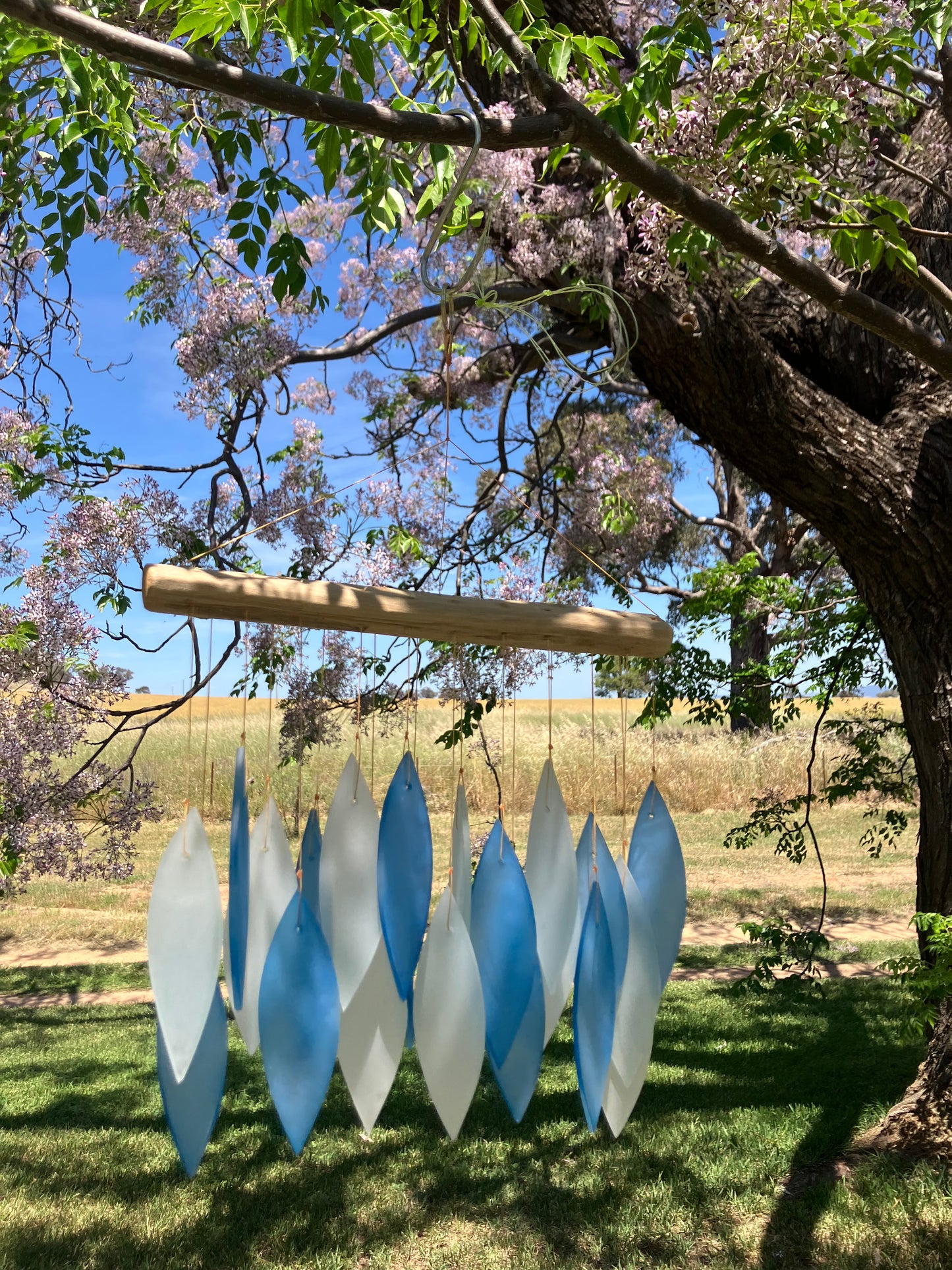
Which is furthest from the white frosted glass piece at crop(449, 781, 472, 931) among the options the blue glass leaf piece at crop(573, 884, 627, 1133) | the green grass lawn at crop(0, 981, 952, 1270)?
the green grass lawn at crop(0, 981, 952, 1270)

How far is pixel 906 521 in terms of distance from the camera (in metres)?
3.48

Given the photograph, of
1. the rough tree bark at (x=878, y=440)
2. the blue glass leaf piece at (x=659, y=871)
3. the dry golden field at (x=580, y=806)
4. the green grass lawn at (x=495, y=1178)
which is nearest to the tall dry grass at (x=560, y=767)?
the dry golden field at (x=580, y=806)

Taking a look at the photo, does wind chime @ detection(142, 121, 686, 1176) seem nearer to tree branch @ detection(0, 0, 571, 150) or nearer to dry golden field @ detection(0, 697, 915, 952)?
tree branch @ detection(0, 0, 571, 150)

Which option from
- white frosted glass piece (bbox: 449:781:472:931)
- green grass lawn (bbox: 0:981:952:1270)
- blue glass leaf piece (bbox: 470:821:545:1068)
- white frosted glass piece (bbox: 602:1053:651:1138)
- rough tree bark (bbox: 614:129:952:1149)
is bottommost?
green grass lawn (bbox: 0:981:952:1270)

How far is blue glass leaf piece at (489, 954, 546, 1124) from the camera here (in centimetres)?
176

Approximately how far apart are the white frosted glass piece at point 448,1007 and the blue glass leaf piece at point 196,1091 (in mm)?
320

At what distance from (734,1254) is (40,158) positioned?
4.60m

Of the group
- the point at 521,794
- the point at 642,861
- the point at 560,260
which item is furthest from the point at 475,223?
the point at 521,794

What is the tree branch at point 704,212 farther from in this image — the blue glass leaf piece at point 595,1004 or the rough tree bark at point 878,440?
the blue glass leaf piece at point 595,1004

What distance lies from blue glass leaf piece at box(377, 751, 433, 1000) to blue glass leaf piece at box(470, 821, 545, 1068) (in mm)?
108

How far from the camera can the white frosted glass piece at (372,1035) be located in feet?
5.49

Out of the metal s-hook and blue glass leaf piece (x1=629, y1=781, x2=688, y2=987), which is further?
blue glass leaf piece (x1=629, y1=781, x2=688, y2=987)

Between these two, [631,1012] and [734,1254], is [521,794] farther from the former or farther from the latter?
[631,1012]

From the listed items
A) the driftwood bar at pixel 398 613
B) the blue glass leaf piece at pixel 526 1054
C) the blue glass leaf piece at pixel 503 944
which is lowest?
the blue glass leaf piece at pixel 526 1054
